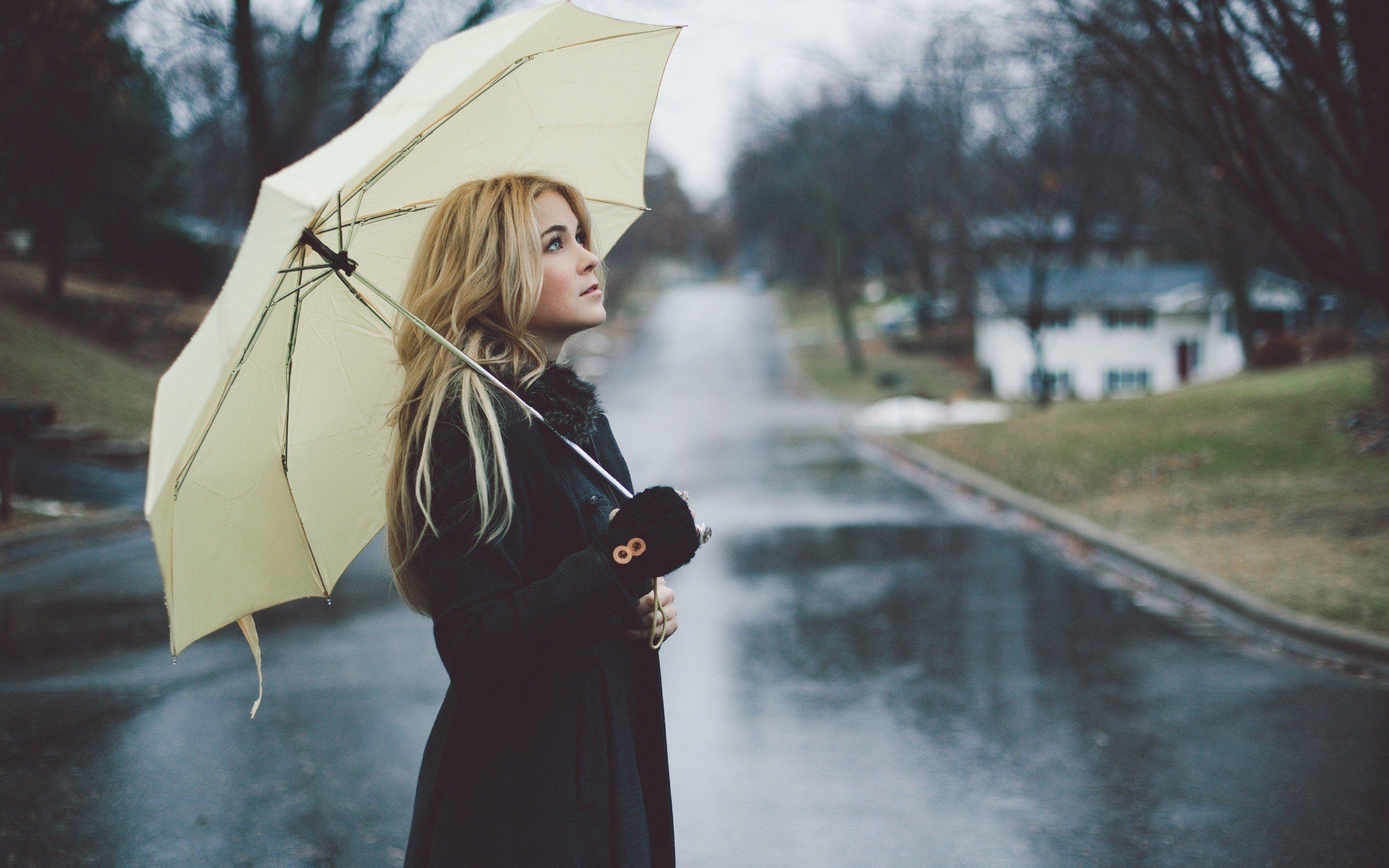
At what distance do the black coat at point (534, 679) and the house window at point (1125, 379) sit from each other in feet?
166

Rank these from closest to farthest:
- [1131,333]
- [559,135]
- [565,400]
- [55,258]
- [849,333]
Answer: [565,400], [559,135], [55,258], [849,333], [1131,333]

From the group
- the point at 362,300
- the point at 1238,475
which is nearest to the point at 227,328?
the point at 362,300

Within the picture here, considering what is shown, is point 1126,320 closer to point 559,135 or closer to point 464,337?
point 559,135

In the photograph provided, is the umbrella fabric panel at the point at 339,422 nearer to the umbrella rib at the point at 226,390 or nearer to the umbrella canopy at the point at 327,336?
the umbrella canopy at the point at 327,336

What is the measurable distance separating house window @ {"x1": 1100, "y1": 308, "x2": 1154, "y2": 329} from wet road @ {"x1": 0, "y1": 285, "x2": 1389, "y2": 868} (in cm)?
4305

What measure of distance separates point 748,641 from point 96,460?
11465 mm

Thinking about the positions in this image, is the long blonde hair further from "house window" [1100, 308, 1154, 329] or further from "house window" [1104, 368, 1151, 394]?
"house window" [1100, 308, 1154, 329]

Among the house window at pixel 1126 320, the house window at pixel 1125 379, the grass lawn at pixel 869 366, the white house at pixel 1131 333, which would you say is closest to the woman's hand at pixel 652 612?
the grass lawn at pixel 869 366

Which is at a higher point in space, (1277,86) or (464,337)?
(1277,86)

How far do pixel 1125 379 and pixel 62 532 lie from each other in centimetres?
4690

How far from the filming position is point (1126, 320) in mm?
49094

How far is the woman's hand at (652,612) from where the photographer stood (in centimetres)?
199

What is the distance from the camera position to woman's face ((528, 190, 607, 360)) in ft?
7.05

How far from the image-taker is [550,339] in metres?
2.20
